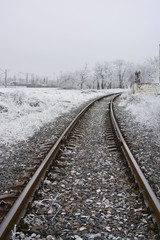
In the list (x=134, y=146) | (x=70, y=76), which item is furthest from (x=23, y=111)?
(x=70, y=76)

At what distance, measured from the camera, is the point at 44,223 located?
261cm

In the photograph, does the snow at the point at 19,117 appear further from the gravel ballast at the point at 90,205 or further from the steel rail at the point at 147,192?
the steel rail at the point at 147,192

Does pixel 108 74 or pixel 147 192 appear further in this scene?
pixel 108 74

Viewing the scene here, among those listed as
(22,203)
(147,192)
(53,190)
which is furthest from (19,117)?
(147,192)

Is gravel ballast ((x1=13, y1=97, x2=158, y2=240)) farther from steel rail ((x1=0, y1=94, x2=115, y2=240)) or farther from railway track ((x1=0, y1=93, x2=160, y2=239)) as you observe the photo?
steel rail ((x1=0, y1=94, x2=115, y2=240))

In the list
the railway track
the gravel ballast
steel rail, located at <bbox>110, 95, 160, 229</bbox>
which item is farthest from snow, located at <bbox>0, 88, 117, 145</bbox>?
steel rail, located at <bbox>110, 95, 160, 229</bbox>

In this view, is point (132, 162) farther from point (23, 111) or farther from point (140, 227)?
point (23, 111)

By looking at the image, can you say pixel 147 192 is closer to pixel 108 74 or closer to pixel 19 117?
pixel 19 117

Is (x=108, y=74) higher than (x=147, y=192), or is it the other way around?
(x=108, y=74)

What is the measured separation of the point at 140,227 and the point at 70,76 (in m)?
82.1

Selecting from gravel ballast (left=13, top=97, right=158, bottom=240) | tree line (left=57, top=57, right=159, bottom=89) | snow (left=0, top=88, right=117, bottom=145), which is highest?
tree line (left=57, top=57, right=159, bottom=89)

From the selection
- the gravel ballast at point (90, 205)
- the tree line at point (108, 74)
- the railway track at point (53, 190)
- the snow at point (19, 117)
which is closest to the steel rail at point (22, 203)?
the railway track at point (53, 190)

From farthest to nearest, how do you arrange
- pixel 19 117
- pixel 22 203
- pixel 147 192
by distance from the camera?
pixel 19 117, pixel 147 192, pixel 22 203

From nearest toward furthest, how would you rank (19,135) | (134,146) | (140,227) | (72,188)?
(140,227) → (72,188) → (134,146) → (19,135)
